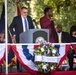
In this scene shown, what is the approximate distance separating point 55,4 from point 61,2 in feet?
0.69

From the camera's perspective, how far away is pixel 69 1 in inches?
399

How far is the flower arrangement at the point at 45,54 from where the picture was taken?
671 centimetres

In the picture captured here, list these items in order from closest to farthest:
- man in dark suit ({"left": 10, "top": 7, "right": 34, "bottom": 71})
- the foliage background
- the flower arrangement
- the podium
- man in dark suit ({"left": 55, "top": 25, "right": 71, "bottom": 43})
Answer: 1. the flower arrangement
2. the podium
3. man in dark suit ({"left": 10, "top": 7, "right": 34, "bottom": 71})
4. man in dark suit ({"left": 55, "top": 25, "right": 71, "bottom": 43})
5. the foliage background

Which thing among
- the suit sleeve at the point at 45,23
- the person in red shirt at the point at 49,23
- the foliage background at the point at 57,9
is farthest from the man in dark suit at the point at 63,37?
the foliage background at the point at 57,9

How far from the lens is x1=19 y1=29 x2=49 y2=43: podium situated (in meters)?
7.08

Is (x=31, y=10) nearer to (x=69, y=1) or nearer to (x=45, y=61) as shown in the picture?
(x=69, y=1)

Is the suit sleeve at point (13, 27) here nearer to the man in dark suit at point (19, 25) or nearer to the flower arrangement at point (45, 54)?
the man in dark suit at point (19, 25)

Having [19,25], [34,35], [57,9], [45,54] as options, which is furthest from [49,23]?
[57,9]

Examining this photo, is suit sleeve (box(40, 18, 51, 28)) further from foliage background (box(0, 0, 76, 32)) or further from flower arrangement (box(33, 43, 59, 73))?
foliage background (box(0, 0, 76, 32))

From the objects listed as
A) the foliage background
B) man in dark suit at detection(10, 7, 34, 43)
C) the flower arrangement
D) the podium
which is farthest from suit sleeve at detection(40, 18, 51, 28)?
the foliage background

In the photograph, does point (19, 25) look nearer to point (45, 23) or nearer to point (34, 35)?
point (34, 35)

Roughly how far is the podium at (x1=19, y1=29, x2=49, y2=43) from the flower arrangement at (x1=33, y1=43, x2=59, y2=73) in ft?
1.28

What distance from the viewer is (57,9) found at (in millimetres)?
10219

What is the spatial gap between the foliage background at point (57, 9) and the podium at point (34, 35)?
2587 mm
